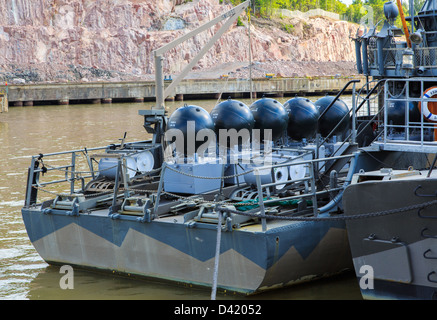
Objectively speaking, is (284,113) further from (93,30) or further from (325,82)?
(93,30)

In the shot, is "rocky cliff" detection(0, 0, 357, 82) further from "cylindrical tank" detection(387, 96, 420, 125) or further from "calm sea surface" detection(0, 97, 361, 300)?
"cylindrical tank" detection(387, 96, 420, 125)

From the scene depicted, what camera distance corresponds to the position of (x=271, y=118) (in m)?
16.0

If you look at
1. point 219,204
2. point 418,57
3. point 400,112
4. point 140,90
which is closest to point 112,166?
point 219,204

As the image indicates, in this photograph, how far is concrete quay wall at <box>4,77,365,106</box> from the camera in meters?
66.8

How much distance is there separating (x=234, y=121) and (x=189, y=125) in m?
1.24

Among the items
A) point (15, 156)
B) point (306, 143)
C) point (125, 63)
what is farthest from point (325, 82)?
point (306, 143)

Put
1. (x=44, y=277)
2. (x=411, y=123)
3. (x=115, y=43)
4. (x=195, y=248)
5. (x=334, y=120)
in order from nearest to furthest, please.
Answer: (x=195, y=248)
(x=411, y=123)
(x=44, y=277)
(x=334, y=120)
(x=115, y=43)

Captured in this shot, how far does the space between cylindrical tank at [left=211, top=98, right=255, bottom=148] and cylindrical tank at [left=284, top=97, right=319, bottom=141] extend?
1.61 meters

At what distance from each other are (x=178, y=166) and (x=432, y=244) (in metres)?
5.73

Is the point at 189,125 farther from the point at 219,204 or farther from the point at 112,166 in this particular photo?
the point at 219,204

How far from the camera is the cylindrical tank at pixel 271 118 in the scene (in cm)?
1600

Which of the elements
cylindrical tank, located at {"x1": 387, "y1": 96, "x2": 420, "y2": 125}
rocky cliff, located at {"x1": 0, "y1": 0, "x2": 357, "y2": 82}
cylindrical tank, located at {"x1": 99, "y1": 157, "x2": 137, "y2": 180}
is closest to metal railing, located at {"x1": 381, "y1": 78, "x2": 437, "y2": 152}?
cylindrical tank, located at {"x1": 387, "y1": 96, "x2": 420, "y2": 125}

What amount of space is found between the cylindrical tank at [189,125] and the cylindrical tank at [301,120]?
2.75 m

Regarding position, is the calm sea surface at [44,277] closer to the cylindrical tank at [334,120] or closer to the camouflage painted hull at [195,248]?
the camouflage painted hull at [195,248]
